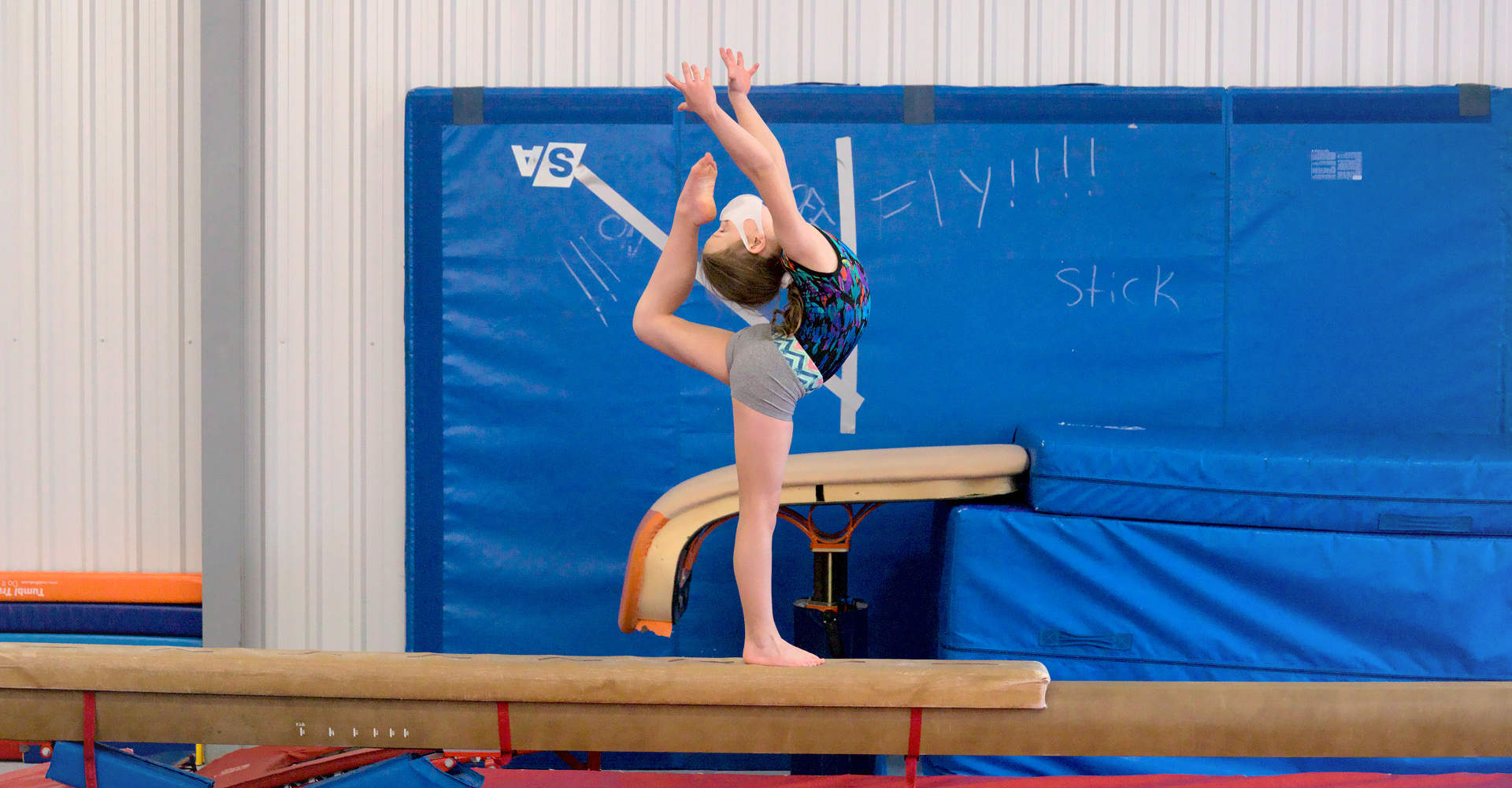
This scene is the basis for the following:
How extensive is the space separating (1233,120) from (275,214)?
10.9ft

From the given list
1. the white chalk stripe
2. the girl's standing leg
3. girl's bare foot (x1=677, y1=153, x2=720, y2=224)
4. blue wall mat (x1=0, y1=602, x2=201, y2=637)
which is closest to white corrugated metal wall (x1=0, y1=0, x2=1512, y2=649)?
blue wall mat (x1=0, y1=602, x2=201, y2=637)

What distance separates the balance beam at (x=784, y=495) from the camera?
7.82ft

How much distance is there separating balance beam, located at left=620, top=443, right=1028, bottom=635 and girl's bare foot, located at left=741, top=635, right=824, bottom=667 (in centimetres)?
57

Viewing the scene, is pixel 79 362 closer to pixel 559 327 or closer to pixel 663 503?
pixel 559 327

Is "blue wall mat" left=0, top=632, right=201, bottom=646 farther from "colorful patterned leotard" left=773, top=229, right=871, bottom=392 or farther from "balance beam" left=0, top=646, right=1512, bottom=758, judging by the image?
"colorful patterned leotard" left=773, top=229, right=871, bottom=392

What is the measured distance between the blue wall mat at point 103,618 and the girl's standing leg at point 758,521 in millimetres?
2487

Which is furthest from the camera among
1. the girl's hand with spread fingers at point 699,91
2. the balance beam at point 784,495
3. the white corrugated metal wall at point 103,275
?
the white corrugated metal wall at point 103,275

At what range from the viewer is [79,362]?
3.37m

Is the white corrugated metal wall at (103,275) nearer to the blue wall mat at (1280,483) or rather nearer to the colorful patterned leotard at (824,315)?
the colorful patterned leotard at (824,315)

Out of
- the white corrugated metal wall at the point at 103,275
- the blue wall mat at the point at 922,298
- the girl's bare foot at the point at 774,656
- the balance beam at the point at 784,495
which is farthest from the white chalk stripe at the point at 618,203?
the girl's bare foot at the point at 774,656

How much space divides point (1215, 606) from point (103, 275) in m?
3.81

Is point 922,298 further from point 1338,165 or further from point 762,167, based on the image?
point 762,167

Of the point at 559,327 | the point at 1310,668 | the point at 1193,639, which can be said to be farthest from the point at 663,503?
the point at 1310,668

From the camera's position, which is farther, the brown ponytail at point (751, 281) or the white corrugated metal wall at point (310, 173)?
the white corrugated metal wall at point (310, 173)
